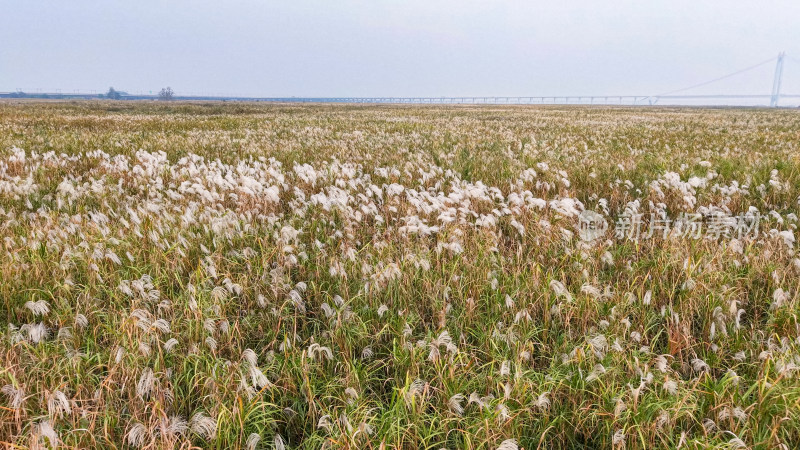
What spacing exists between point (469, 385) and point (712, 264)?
244 cm

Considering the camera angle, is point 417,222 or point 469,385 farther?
point 417,222

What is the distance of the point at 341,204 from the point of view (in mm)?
5164

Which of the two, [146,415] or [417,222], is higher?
[417,222]

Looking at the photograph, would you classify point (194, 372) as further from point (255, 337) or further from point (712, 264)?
point (712, 264)

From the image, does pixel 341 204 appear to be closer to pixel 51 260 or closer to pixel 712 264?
pixel 51 260

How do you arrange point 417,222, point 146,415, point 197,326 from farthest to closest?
point 417,222
point 197,326
point 146,415

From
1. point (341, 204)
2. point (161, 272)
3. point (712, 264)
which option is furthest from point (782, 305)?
point (161, 272)

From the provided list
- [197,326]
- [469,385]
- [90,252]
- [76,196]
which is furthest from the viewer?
[76,196]
